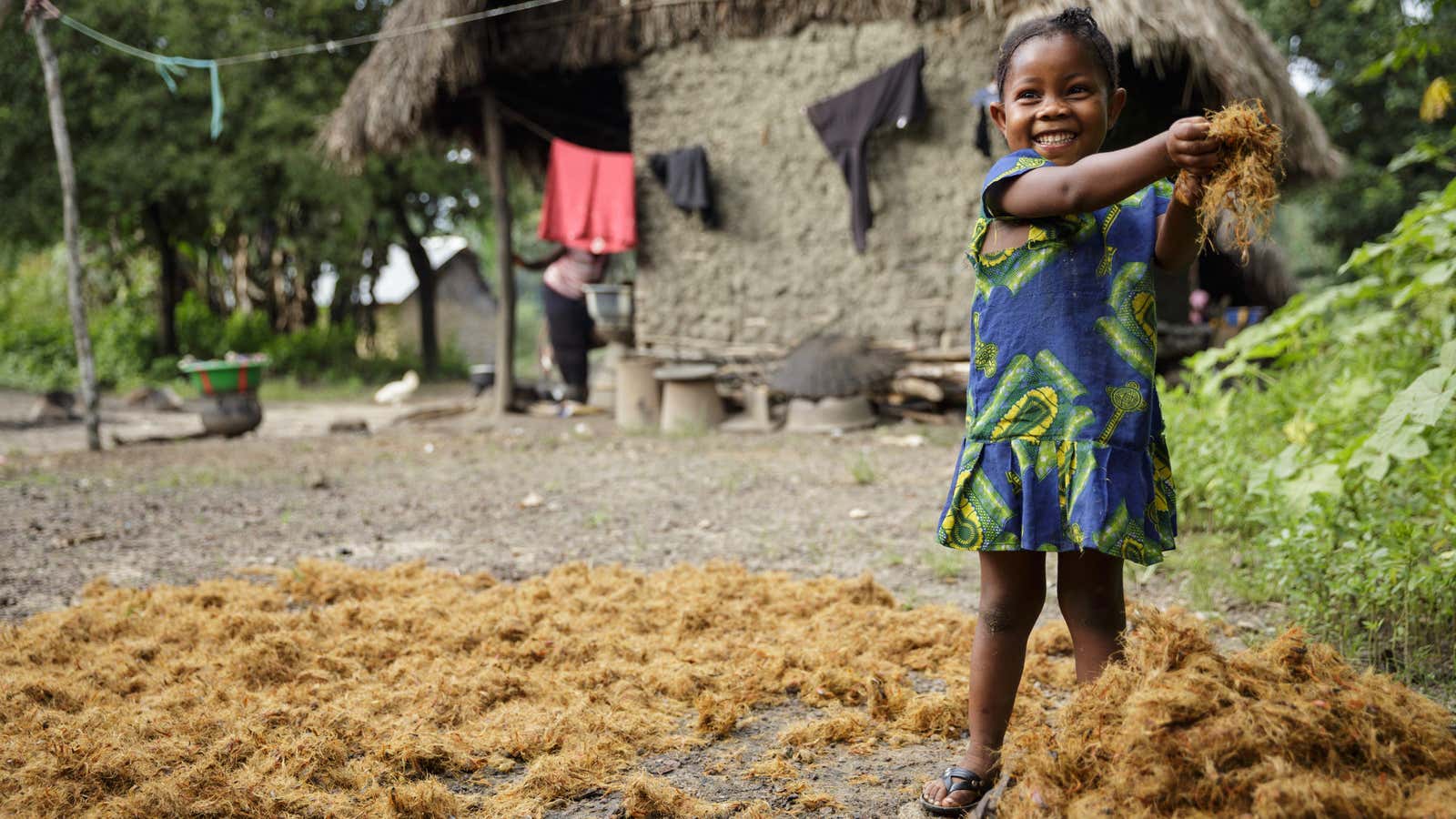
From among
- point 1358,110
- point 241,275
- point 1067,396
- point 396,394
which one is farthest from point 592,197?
point 241,275

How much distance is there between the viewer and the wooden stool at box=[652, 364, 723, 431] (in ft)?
24.9

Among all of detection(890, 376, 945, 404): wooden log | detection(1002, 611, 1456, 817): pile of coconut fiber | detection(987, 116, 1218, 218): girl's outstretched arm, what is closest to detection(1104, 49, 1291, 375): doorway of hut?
detection(890, 376, 945, 404): wooden log

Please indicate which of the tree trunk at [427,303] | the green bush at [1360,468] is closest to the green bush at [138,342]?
the tree trunk at [427,303]

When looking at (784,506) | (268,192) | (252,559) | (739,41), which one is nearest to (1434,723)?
(784,506)

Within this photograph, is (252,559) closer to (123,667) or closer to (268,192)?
(123,667)

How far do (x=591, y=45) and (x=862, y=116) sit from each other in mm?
2462

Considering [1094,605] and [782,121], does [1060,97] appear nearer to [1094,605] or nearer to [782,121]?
[1094,605]

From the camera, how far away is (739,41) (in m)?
7.94

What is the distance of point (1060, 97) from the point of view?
1.66m

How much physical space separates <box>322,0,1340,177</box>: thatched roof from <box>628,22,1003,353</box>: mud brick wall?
15 centimetres

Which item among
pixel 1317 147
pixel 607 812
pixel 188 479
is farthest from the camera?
pixel 1317 147

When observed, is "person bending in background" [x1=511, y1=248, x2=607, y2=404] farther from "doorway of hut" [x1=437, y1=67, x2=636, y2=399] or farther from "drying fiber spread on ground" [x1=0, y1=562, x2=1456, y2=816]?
"drying fiber spread on ground" [x1=0, y1=562, x2=1456, y2=816]

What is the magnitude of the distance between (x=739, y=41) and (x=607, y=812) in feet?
23.4

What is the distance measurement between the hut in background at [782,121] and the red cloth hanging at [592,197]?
0.66 ft
